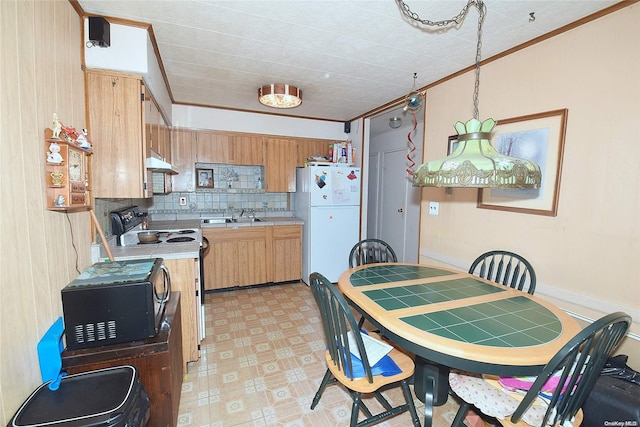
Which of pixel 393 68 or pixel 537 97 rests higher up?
pixel 393 68

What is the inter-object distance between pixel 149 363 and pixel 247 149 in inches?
115

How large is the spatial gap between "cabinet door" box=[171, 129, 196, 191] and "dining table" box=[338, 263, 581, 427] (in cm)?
263

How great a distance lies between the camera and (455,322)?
1.34 metres

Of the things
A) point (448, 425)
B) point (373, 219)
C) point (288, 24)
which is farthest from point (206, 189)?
point (448, 425)

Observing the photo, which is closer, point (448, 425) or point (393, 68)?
point (448, 425)

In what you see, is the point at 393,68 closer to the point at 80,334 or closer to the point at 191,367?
the point at 80,334

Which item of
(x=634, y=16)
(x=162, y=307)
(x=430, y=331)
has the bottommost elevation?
(x=162, y=307)

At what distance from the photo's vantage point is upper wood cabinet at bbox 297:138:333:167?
4113 millimetres

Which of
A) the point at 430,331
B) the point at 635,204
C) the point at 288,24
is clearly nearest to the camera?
the point at 430,331

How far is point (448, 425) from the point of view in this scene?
167cm

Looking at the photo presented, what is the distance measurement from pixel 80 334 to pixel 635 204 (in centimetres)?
284

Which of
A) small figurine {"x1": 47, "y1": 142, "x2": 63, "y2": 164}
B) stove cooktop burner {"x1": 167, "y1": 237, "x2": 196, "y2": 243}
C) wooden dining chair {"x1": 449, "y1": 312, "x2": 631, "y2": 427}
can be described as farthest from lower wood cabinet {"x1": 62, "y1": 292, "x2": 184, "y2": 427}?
wooden dining chair {"x1": 449, "y1": 312, "x2": 631, "y2": 427}

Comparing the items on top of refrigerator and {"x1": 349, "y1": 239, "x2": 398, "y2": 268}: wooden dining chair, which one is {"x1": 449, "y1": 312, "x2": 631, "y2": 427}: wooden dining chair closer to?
{"x1": 349, "y1": 239, "x2": 398, "y2": 268}: wooden dining chair

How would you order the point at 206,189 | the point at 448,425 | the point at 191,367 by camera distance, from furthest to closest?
the point at 206,189, the point at 191,367, the point at 448,425
